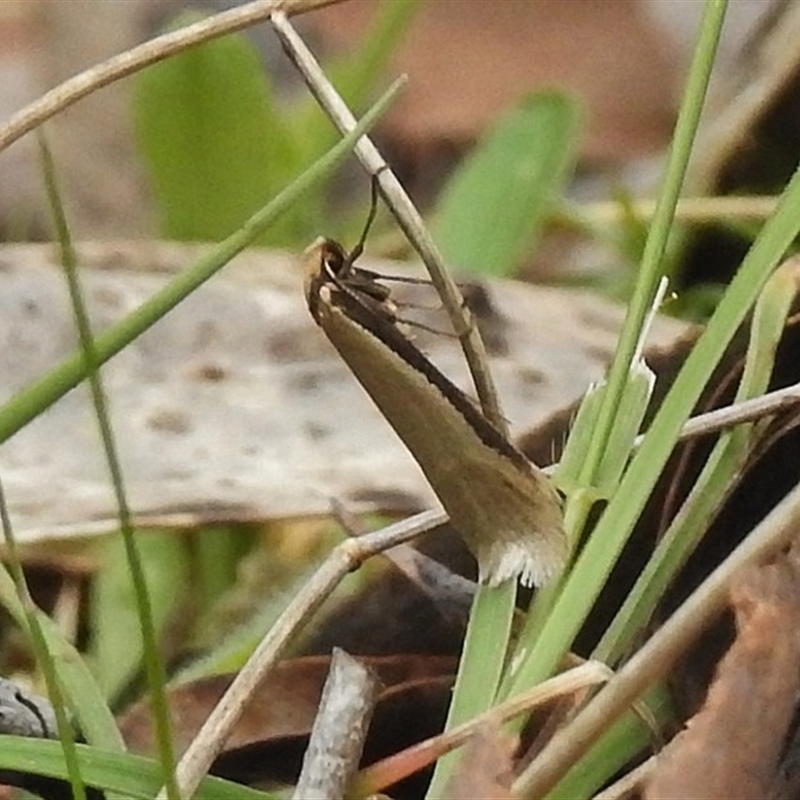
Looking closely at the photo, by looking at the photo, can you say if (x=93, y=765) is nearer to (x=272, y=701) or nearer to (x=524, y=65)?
(x=272, y=701)

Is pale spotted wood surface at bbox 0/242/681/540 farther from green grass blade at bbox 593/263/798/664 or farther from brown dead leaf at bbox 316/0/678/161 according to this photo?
brown dead leaf at bbox 316/0/678/161

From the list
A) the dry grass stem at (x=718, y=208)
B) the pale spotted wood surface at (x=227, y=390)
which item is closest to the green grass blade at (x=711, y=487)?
the pale spotted wood surface at (x=227, y=390)

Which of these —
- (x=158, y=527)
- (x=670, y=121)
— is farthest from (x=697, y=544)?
(x=670, y=121)

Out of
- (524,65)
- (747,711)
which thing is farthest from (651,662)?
(524,65)

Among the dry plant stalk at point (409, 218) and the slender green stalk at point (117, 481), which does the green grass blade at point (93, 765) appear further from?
the dry plant stalk at point (409, 218)

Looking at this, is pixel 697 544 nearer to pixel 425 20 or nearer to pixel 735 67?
pixel 735 67

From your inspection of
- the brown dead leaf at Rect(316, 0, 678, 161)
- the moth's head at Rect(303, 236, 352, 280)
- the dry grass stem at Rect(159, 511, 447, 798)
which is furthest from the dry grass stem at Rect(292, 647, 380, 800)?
the brown dead leaf at Rect(316, 0, 678, 161)
